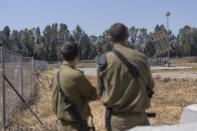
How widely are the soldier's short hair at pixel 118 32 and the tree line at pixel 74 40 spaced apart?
84.7 m

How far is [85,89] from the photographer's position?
2.80m

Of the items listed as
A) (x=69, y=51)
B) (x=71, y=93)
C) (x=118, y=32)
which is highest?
(x=118, y=32)

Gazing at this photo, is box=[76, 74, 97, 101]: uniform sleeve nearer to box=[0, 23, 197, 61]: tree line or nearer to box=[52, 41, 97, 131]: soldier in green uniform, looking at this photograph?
box=[52, 41, 97, 131]: soldier in green uniform

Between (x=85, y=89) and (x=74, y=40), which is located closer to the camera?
(x=85, y=89)

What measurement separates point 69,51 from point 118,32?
0.56 metres

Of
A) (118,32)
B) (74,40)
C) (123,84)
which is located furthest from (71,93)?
(74,40)

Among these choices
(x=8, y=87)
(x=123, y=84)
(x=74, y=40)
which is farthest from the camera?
(x=74, y=40)

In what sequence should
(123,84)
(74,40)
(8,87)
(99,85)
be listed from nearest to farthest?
(123,84) → (99,85) → (8,87) → (74,40)

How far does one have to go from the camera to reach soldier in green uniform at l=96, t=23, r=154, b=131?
2.62m

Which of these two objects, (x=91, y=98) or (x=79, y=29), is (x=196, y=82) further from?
(x=79, y=29)

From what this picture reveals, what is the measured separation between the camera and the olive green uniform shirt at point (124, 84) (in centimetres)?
262

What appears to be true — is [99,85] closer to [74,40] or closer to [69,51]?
[69,51]

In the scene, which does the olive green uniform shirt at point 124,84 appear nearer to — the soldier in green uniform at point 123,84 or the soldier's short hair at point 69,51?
the soldier in green uniform at point 123,84

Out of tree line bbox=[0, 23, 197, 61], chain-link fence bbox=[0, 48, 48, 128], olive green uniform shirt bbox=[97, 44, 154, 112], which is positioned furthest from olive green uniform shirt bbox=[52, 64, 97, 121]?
tree line bbox=[0, 23, 197, 61]
